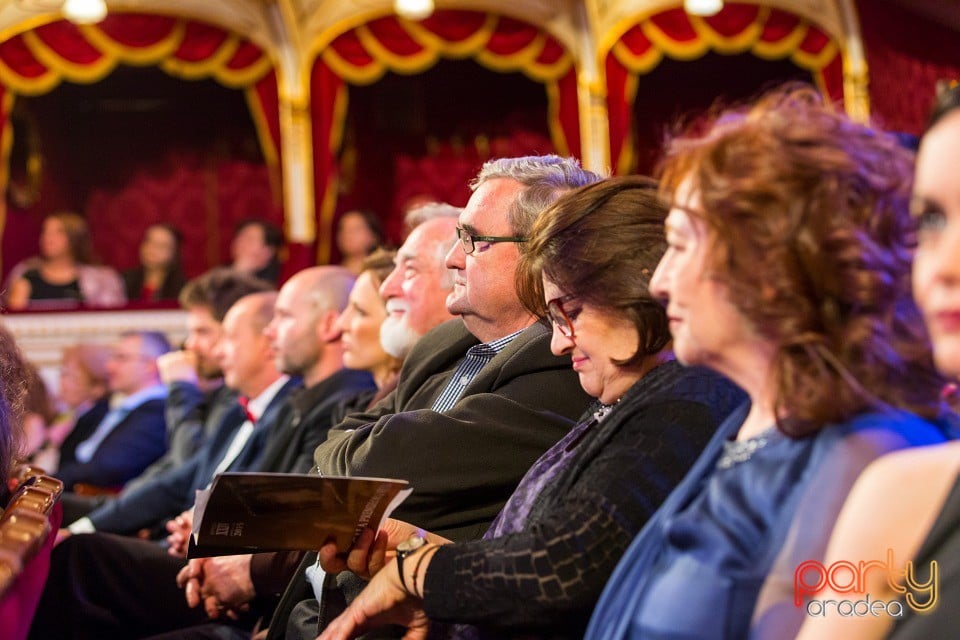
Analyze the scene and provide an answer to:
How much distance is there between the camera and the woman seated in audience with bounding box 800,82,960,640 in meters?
1.02

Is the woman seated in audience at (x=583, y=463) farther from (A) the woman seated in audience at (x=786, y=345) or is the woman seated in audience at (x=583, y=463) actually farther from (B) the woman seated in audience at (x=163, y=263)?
(B) the woman seated in audience at (x=163, y=263)

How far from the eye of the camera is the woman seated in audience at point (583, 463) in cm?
150

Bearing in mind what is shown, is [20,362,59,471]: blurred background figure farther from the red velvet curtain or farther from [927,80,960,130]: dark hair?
the red velvet curtain

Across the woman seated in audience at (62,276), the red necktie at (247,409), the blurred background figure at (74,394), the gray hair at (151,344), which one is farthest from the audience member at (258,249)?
the red necktie at (247,409)

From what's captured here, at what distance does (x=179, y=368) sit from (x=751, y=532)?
3714mm

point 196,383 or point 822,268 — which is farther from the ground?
point 822,268

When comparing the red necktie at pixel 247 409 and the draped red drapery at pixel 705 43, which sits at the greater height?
the draped red drapery at pixel 705 43

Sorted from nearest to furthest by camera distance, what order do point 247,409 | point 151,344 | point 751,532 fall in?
point 751,532 → point 247,409 → point 151,344

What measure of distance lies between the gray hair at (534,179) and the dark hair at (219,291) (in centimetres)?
226

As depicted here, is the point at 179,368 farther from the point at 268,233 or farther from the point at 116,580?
the point at 268,233

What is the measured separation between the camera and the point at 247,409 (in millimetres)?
3777

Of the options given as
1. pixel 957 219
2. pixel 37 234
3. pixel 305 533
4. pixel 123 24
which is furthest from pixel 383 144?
pixel 957 219

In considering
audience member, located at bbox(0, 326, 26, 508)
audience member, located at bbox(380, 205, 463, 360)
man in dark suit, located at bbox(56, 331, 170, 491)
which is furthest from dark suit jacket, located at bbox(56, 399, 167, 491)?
audience member, located at bbox(0, 326, 26, 508)

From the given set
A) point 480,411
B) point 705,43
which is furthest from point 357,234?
point 480,411
